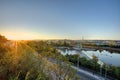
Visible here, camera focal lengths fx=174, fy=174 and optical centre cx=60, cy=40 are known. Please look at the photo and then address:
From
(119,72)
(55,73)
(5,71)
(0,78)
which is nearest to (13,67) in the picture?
(5,71)

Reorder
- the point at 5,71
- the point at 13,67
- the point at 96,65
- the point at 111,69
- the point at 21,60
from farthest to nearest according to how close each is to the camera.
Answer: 1. the point at 96,65
2. the point at 111,69
3. the point at 21,60
4. the point at 13,67
5. the point at 5,71

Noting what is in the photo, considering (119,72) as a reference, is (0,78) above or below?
above

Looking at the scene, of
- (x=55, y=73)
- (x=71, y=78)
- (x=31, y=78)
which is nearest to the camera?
(x=31, y=78)

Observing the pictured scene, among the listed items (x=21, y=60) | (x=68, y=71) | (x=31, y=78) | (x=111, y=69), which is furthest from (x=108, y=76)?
(x=31, y=78)

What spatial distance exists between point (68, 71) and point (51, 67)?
4.33 ft

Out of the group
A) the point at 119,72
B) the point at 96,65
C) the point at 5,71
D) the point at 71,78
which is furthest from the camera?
the point at 96,65

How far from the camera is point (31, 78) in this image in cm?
726

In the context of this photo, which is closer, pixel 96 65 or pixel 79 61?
pixel 96 65

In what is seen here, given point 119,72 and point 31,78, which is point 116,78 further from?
point 31,78

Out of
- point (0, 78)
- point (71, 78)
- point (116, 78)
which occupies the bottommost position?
point (116, 78)

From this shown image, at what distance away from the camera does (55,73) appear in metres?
11.5

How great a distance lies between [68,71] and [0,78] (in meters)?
5.04

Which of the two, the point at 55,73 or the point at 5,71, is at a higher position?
the point at 5,71

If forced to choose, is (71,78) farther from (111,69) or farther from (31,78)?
(111,69)
